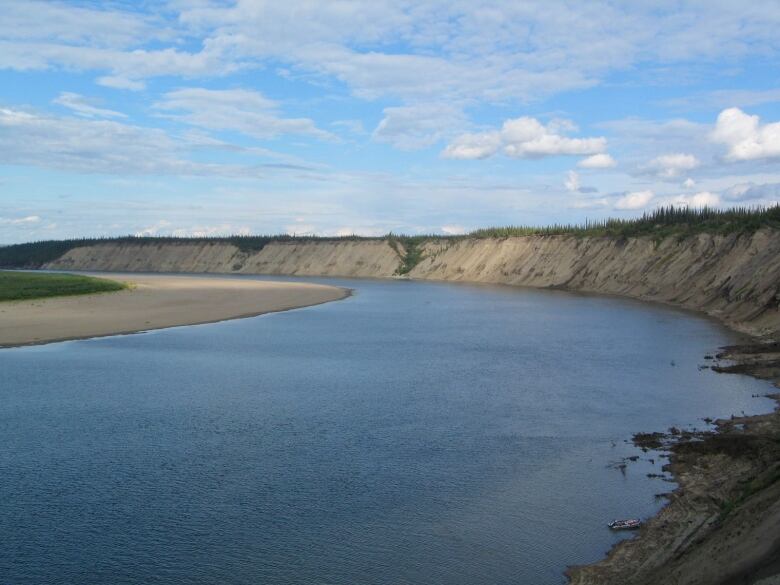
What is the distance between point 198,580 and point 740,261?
148ft

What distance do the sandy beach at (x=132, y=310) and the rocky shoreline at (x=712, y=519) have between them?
27661mm

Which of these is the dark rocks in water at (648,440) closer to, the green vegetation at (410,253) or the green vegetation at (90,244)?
the green vegetation at (410,253)

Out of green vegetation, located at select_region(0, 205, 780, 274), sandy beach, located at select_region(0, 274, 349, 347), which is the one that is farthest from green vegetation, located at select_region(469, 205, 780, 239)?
sandy beach, located at select_region(0, 274, 349, 347)

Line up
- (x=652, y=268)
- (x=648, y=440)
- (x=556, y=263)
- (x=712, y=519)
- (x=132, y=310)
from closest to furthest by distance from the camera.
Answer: (x=712, y=519) → (x=648, y=440) → (x=132, y=310) → (x=652, y=268) → (x=556, y=263)

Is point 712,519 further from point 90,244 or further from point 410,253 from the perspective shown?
point 90,244

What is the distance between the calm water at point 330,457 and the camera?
11156 millimetres

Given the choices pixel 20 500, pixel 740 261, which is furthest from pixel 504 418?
pixel 740 261

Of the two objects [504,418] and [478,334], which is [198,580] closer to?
[504,418]

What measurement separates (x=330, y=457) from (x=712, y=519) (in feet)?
25.1

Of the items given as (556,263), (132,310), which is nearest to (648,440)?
(132,310)

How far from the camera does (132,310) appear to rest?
157ft

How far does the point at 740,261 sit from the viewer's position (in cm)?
4788

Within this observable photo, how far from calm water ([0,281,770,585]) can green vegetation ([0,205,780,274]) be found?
27878 millimetres

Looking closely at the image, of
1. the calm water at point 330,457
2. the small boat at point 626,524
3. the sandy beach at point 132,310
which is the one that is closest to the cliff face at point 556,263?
the calm water at point 330,457
